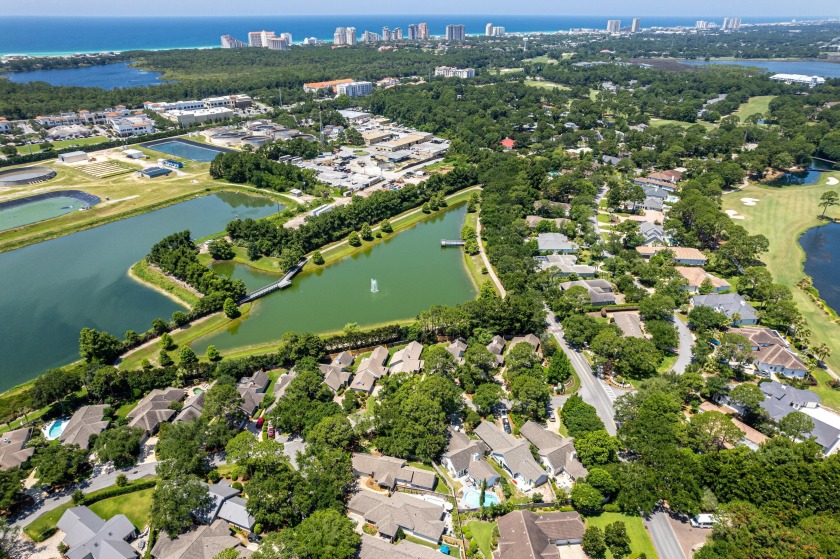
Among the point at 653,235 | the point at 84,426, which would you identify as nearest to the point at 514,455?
the point at 84,426

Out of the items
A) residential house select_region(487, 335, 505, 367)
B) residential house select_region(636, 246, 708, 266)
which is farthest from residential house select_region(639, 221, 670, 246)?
residential house select_region(487, 335, 505, 367)

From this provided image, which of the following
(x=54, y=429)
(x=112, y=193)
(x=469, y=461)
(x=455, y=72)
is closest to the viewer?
(x=469, y=461)

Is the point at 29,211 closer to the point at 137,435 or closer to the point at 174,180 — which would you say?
the point at 174,180

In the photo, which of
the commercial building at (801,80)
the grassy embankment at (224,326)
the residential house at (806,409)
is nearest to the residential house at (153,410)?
the grassy embankment at (224,326)

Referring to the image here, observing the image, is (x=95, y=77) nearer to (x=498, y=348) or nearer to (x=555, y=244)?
(x=555, y=244)

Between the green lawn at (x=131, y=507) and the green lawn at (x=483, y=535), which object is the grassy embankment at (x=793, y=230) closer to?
the green lawn at (x=483, y=535)

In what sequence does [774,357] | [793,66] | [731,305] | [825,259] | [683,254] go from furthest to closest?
[793,66], [825,259], [683,254], [731,305], [774,357]

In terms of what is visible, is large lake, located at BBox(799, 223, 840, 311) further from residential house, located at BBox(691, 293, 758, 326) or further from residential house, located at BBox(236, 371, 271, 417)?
residential house, located at BBox(236, 371, 271, 417)

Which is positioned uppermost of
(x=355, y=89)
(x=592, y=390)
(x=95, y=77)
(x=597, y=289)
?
(x=95, y=77)

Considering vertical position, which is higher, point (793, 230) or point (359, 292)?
point (793, 230)
